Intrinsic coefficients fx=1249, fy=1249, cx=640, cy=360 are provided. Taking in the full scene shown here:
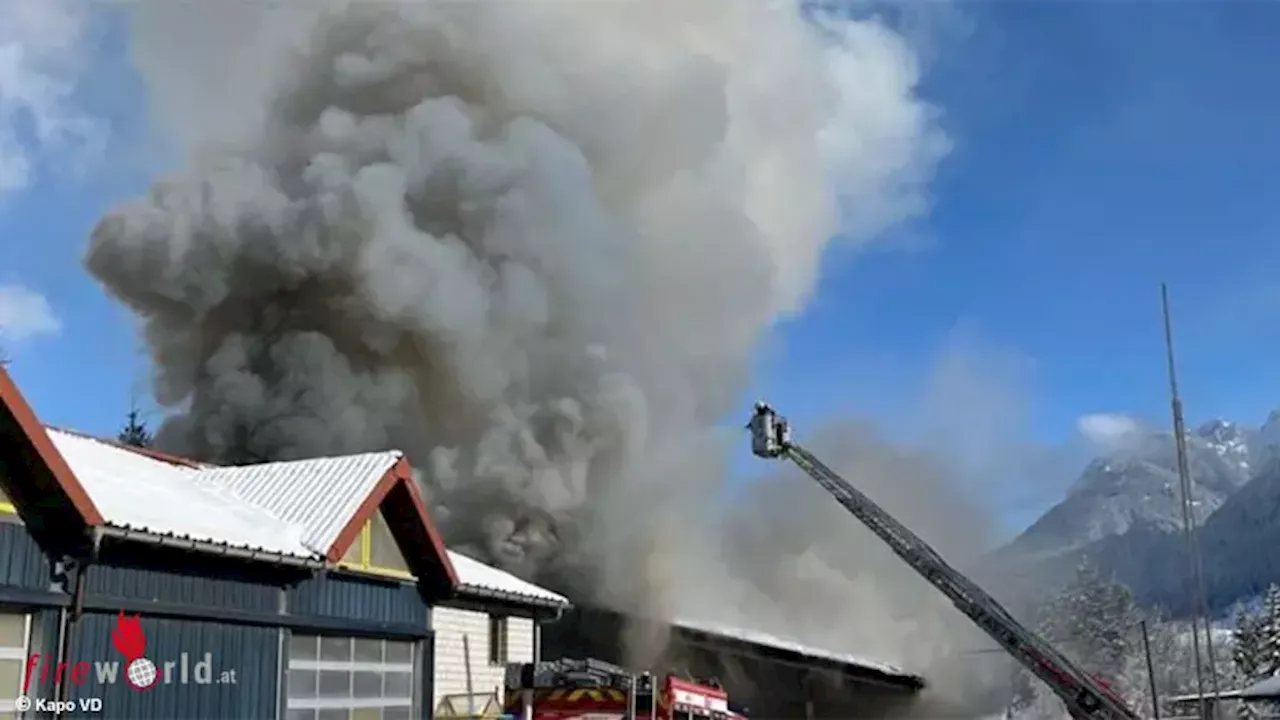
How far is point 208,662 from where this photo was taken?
32.8 ft

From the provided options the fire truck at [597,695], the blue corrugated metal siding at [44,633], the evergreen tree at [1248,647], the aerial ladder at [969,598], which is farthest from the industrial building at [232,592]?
the evergreen tree at [1248,647]

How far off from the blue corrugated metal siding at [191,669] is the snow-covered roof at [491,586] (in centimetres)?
310

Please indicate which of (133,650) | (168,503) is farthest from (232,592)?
(133,650)

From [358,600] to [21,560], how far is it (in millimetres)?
3855

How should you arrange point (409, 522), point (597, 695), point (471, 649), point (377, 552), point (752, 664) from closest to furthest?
point (377, 552) < point (409, 522) < point (597, 695) < point (471, 649) < point (752, 664)

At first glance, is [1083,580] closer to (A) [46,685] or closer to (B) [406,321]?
(B) [406,321]

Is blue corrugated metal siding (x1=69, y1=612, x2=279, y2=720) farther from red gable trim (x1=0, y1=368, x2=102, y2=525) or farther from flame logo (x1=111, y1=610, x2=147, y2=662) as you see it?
red gable trim (x1=0, y1=368, x2=102, y2=525)

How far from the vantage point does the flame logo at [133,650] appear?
30.2 feet

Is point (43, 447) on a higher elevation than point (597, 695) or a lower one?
higher

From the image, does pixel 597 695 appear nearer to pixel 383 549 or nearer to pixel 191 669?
pixel 383 549

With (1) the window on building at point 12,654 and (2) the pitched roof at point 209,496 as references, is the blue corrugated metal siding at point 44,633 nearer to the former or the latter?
(1) the window on building at point 12,654

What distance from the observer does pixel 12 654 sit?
8500 millimetres

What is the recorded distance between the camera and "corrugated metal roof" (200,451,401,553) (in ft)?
37.4

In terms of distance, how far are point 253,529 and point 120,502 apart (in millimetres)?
1322
